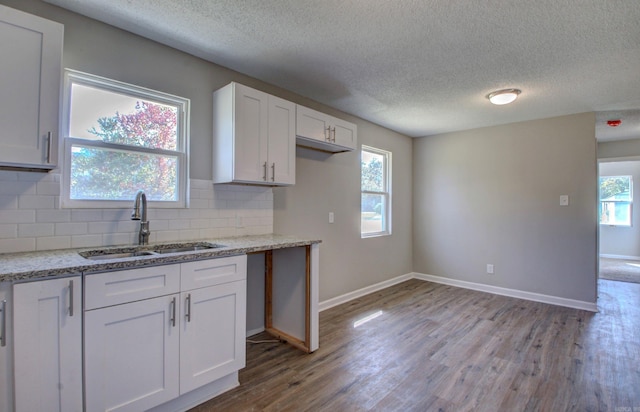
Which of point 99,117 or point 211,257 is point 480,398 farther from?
point 99,117

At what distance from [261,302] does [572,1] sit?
3112 mm

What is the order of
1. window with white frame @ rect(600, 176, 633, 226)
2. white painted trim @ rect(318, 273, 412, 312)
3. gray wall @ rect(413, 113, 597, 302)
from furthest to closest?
window with white frame @ rect(600, 176, 633, 226)
gray wall @ rect(413, 113, 597, 302)
white painted trim @ rect(318, 273, 412, 312)

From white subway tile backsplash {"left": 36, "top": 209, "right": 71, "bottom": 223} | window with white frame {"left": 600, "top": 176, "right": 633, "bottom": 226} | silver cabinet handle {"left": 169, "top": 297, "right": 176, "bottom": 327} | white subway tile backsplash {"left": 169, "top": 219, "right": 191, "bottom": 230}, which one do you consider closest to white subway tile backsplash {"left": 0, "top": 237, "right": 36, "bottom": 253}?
white subway tile backsplash {"left": 36, "top": 209, "right": 71, "bottom": 223}

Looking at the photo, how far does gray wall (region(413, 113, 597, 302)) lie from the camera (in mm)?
3785

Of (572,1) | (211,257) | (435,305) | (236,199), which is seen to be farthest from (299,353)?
(572,1)

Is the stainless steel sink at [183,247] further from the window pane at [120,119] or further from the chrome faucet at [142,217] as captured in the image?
the window pane at [120,119]

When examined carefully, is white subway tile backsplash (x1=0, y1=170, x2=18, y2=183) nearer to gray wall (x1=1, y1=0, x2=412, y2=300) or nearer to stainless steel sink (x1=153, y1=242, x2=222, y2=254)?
gray wall (x1=1, y1=0, x2=412, y2=300)

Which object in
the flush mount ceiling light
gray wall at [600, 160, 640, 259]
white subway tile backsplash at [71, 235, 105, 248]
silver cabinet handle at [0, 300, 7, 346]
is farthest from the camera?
gray wall at [600, 160, 640, 259]

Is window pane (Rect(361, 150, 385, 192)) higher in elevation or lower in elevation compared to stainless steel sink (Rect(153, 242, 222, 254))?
higher

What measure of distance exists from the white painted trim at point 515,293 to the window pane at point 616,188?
4787 millimetres

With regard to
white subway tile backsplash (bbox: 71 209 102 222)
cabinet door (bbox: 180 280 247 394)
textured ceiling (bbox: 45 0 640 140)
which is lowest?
cabinet door (bbox: 180 280 247 394)

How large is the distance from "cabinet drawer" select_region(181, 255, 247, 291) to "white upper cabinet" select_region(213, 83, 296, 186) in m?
0.69

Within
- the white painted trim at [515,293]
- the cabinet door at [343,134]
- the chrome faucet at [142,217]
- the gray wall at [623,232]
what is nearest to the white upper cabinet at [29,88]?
the chrome faucet at [142,217]

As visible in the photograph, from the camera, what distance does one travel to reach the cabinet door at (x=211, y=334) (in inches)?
72.0
